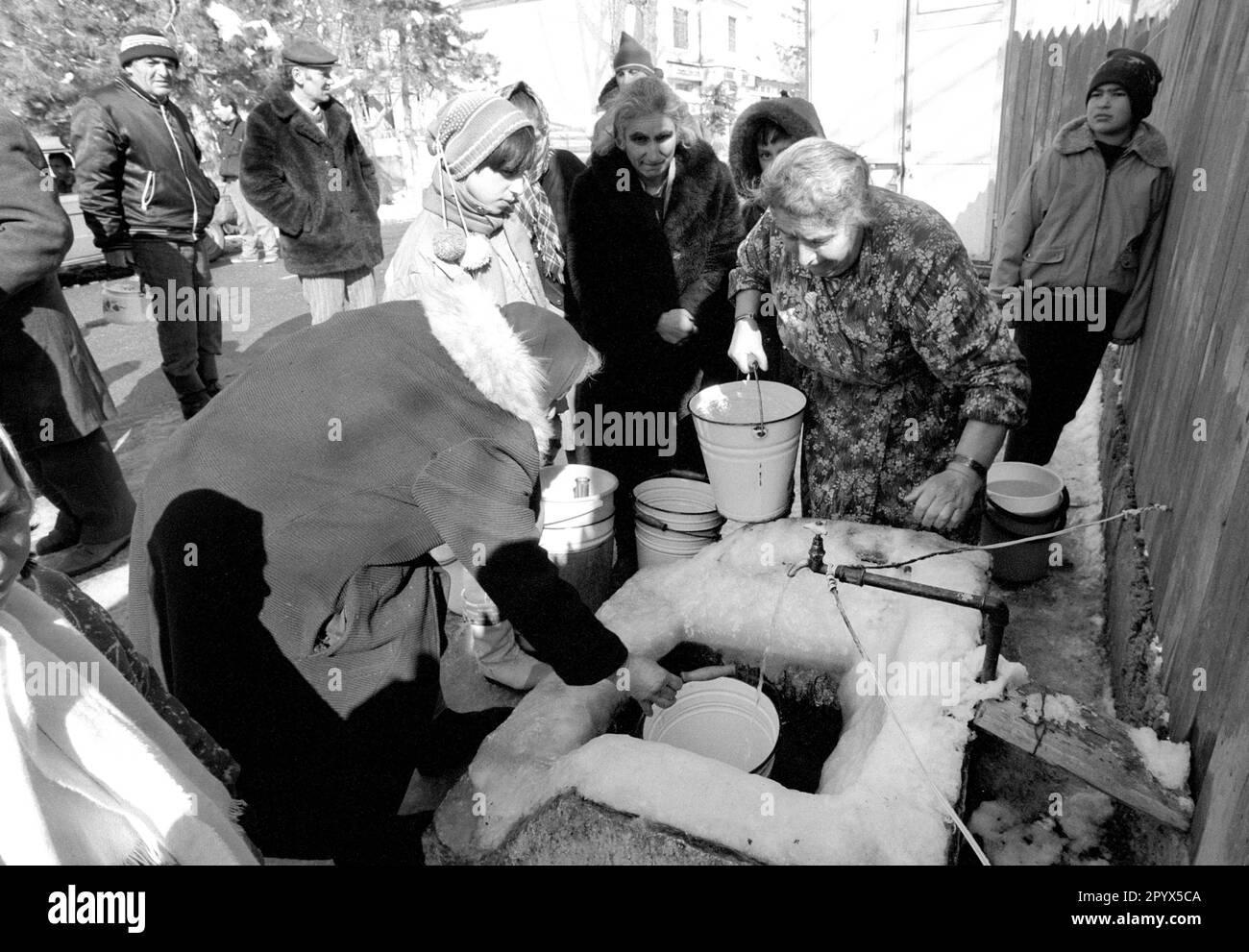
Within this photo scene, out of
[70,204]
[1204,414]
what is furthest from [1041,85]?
[70,204]

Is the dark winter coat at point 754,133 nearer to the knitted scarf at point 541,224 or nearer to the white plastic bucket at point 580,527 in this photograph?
the knitted scarf at point 541,224

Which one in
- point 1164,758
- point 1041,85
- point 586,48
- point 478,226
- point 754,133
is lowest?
point 1164,758

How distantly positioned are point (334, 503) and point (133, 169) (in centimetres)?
417

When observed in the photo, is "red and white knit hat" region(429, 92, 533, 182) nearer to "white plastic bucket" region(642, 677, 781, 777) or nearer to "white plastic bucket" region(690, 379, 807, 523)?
"white plastic bucket" region(690, 379, 807, 523)

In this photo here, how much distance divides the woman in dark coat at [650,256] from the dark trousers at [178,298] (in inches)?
107

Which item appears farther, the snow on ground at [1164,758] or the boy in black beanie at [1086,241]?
the boy in black beanie at [1086,241]

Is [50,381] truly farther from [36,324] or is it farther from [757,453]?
[757,453]

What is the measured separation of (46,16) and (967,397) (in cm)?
2051

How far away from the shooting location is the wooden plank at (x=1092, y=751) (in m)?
1.65

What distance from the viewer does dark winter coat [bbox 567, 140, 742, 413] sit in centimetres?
363

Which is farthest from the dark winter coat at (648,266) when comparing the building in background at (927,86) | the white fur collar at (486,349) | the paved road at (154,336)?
the building in background at (927,86)

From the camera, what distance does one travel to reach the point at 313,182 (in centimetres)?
469

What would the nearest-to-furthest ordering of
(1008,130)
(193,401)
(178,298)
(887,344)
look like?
(887,344), (178,298), (193,401), (1008,130)
